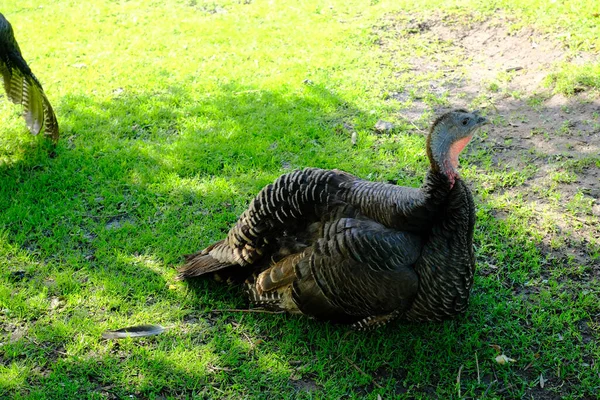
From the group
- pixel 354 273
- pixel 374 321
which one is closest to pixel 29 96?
pixel 354 273

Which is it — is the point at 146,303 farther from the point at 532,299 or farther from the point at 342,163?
the point at 532,299

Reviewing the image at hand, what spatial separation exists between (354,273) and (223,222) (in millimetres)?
1770

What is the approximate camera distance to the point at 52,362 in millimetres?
3799

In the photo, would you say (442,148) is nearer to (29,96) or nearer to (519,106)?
(519,106)

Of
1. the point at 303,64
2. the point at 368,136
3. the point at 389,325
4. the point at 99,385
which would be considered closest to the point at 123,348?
the point at 99,385

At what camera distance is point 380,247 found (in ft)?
12.0

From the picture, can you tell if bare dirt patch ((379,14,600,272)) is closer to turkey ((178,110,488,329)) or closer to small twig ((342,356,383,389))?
turkey ((178,110,488,329))

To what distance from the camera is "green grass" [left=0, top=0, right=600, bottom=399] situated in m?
3.74

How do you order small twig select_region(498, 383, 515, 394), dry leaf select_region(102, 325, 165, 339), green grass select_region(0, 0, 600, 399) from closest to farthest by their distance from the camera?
1. small twig select_region(498, 383, 515, 394)
2. green grass select_region(0, 0, 600, 399)
3. dry leaf select_region(102, 325, 165, 339)

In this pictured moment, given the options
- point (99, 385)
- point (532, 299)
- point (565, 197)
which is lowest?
point (99, 385)

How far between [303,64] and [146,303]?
449 cm

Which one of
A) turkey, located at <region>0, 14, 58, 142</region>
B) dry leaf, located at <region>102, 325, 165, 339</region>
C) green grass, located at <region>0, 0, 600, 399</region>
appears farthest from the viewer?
turkey, located at <region>0, 14, 58, 142</region>

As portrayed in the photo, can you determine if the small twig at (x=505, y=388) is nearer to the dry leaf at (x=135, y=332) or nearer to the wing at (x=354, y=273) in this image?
the wing at (x=354, y=273)

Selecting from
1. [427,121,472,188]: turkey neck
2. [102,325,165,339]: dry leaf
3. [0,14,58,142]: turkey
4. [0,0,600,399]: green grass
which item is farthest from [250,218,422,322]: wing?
[0,14,58,142]: turkey
